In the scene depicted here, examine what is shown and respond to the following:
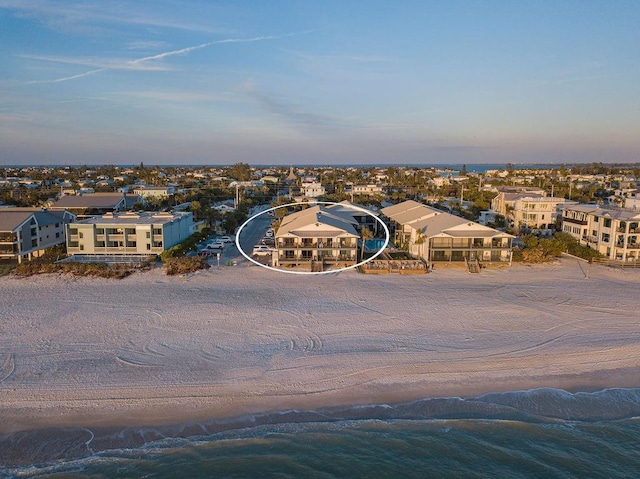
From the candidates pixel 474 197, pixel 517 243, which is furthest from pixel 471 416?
pixel 474 197

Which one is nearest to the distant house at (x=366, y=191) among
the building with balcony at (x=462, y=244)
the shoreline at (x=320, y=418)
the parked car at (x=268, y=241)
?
the parked car at (x=268, y=241)

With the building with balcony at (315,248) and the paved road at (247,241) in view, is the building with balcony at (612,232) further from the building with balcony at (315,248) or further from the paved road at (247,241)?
the paved road at (247,241)

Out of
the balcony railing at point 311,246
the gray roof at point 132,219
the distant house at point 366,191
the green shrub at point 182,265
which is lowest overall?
the green shrub at point 182,265

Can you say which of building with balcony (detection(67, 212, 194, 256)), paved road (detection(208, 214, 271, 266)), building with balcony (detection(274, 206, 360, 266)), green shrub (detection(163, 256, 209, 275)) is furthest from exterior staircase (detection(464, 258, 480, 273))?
building with balcony (detection(67, 212, 194, 256))

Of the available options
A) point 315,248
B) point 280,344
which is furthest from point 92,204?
point 280,344

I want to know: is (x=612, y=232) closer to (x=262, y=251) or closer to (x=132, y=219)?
(x=262, y=251)

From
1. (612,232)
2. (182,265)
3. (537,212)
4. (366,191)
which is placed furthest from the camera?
(366,191)

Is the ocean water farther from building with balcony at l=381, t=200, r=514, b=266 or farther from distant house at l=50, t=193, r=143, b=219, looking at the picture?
distant house at l=50, t=193, r=143, b=219
